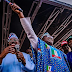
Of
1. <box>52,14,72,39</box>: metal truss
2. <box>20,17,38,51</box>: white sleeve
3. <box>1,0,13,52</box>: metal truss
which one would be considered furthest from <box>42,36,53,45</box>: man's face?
<box>52,14,72,39</box>: metal truss

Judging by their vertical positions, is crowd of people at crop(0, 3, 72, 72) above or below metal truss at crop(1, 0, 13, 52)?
below

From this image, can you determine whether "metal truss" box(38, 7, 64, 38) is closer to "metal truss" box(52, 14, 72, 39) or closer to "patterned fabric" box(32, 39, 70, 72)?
"metal truss" box(52, 14, 72, 39)

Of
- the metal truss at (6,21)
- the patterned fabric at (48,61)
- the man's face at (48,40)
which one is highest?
the metal truss at (6,21)

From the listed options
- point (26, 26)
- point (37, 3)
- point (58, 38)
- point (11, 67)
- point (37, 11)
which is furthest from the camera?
point (58, 38)

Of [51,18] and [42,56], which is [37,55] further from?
[51,18]

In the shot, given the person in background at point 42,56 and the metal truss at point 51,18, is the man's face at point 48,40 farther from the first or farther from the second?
the metal truss at point 51,18

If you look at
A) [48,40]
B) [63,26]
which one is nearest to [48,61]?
[48,40]

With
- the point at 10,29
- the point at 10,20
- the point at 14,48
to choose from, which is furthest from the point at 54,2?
the point at 14,48

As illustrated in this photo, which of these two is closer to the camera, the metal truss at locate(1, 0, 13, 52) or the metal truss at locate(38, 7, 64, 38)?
the metal truss at locate(1, 0, 13, 52)

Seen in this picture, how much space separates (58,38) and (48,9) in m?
1.80

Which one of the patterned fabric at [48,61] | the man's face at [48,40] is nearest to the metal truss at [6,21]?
the man's face at [48,40]

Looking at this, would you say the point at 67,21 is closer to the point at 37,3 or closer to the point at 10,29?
the point at 37,3

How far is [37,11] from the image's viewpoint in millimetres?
2771

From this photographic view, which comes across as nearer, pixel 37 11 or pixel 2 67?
pixel 2 67
